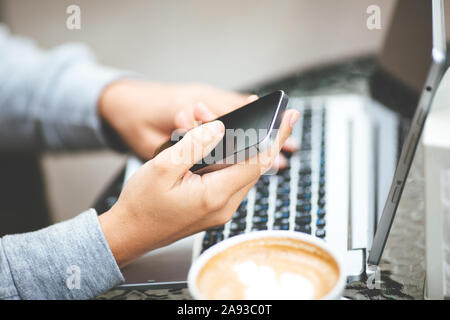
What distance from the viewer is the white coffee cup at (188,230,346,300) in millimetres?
255

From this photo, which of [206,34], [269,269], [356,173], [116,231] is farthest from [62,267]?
[206,34]

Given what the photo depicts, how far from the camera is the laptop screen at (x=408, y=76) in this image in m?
0.27

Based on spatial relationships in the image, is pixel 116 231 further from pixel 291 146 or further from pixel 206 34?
pixel 206 34

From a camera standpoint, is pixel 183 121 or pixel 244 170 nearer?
pixel 244 170

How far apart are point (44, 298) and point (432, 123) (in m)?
0.32

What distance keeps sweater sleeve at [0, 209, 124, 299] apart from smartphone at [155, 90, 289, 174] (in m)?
0.09

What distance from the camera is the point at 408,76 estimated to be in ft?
1.16

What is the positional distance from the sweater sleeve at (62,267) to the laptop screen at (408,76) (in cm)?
19

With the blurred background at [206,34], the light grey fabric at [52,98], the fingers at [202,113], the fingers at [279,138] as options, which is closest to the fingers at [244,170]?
the fingers at [279,138]

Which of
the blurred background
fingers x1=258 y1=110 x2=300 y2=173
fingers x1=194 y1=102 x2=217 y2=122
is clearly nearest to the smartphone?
fingers x1=258 y1=110 x2=300 y2=173

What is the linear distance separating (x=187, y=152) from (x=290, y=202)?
14 centimetres

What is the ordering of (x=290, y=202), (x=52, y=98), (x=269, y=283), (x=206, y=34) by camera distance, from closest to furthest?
(x=269, y=283), (x=290, y=202), (x=52, y=98), (x=206, y=34)

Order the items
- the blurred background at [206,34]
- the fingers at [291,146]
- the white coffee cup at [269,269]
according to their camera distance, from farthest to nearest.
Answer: the blurred background at [206,34] < the fingers at [291,146] < the white coffee cup at [269,269]

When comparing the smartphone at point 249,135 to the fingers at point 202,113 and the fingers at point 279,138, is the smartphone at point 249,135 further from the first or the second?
the fingers at point 202,113
